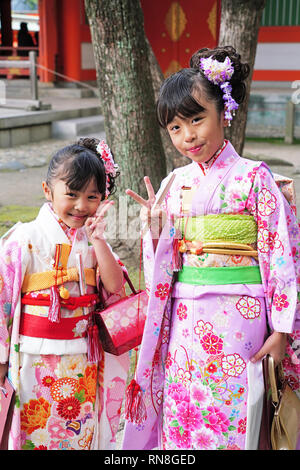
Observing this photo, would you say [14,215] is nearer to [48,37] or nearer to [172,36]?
[48,37]

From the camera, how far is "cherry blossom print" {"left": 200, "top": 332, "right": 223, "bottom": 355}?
7.89 ft

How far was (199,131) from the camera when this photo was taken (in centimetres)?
239

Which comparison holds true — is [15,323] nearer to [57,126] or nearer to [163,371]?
[163,371]

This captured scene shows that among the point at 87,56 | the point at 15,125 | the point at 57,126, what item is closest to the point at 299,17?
the point at 87,56

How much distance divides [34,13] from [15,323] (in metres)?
24.6

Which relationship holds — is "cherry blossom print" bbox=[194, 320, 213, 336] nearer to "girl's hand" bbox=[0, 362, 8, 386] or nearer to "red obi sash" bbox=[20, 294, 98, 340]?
"red obi sash" bbox=[20, 294, 98, 340]

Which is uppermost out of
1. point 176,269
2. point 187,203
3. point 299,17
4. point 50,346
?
point 299,17

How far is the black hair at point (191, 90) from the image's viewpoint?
2383 millimetres

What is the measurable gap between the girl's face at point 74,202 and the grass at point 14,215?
15.0 feet

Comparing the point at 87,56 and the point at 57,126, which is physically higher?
the point at 87,56

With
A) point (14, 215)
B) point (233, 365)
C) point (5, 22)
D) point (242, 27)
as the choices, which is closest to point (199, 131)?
point (233, 365)

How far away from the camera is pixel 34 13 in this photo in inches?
976

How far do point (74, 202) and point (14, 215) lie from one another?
5218 mm

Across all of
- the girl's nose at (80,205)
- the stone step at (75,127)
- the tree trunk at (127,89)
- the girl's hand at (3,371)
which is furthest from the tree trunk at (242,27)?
the stone step at (75,127)
